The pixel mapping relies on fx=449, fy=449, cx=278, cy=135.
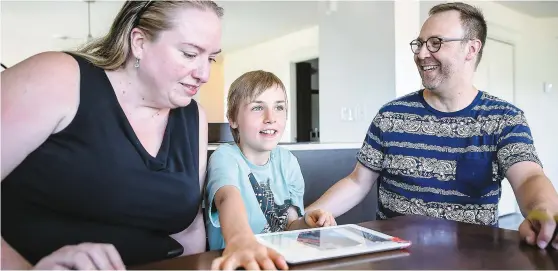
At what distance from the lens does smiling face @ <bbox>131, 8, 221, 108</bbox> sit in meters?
0.85

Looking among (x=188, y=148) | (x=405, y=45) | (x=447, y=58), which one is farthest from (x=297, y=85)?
(x=188, y=148)

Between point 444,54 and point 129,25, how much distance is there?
92 cm

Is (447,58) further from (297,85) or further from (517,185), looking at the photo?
(297,85)

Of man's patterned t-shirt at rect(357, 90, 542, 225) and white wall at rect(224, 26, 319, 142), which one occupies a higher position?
white wall at rect(224, 26, 319, 142)

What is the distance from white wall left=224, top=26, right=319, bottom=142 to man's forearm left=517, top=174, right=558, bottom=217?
412 centimetres

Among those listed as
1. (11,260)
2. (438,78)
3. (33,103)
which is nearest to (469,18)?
(438,78)

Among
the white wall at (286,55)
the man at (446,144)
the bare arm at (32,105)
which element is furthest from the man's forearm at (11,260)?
the white wall at (286,55)

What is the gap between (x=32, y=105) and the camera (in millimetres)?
762

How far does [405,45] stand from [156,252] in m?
2.26

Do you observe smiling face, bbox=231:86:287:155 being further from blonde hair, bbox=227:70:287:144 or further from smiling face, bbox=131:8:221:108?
smiling face, bbox=131:8:221:108

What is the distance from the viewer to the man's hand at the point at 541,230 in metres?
0.71

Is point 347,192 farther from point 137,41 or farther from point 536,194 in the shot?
point 137,41

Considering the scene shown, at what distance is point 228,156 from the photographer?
108cm

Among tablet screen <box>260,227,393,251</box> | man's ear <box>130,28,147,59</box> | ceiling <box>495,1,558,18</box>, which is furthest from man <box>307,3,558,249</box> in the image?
ceiling <box>495,1,558,18</box>
